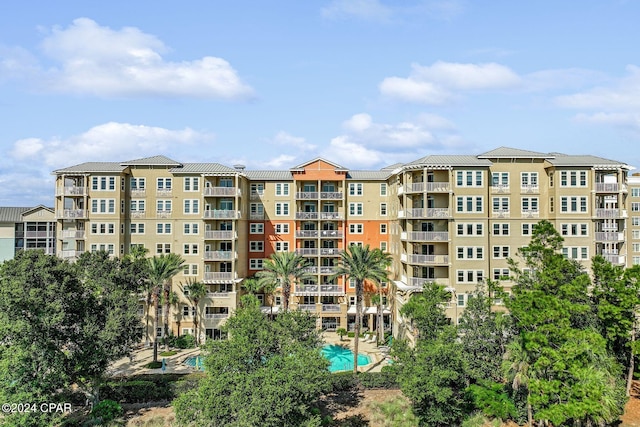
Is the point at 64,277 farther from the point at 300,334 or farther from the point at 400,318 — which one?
the point at 400,318

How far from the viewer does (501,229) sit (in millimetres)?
41250

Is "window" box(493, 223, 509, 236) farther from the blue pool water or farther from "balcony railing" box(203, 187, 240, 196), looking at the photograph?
"balcony railing" box(203, 187, 240, 196)

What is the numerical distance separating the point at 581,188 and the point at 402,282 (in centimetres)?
1930

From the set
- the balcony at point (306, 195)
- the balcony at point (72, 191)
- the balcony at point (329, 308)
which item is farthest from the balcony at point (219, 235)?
the balcony at point (72, 191)

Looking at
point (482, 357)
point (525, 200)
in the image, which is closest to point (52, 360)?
point (482, 357)

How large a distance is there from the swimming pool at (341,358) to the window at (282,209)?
16.4 meters

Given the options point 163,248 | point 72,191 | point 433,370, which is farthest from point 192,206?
point 433,370

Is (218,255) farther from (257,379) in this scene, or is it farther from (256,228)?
(257,379)

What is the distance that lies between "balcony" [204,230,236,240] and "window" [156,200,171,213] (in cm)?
511

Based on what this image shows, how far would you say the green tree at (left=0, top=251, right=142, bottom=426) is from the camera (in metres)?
24.8

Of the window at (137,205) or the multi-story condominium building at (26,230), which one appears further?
the multi-story condominium building at (26,230)

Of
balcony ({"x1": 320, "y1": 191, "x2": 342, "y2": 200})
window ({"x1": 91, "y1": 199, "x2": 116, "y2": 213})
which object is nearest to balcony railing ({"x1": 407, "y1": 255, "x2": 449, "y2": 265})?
balcony ({"x1": 320, "y1": 191, "x2": 342, "y2": 200})

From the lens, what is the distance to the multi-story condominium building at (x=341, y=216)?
40.7m

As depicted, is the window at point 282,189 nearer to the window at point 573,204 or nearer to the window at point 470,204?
the window at point 470,204
